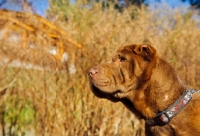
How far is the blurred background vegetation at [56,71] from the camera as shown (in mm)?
4785

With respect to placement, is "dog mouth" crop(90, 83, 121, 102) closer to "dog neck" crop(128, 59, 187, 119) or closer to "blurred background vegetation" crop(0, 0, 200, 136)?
"dog neck" crop(128, 59, 187, 119)

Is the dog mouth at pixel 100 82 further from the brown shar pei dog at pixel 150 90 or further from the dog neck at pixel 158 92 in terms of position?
the dog neck at pixel 158 92

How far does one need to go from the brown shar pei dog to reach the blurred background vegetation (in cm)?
127

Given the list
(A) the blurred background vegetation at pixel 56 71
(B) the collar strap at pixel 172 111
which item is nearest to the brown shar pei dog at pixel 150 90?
(B) the collar strap at pixel 172 111

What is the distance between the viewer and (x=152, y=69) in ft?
12.1

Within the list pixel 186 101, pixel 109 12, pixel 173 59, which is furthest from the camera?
pixel 173 59

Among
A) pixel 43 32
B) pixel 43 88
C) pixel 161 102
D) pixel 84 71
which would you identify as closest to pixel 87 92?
pixel 84 71

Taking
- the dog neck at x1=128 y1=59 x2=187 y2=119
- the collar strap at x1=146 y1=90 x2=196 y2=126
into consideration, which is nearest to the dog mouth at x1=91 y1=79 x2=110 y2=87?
the dog neck at x1=128 y1=59 x2=187 y2=119

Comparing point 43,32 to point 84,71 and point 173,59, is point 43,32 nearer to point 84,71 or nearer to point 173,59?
point 84,71

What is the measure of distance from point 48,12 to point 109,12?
6.21 ft

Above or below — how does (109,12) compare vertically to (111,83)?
above

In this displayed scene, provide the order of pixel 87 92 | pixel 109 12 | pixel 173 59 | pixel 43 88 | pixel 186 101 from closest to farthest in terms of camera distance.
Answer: pixel 186 101 → pixel 43 88 → pixel 87 92 → pixel 109 12 → pixel 173 59

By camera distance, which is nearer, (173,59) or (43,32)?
(43,32)

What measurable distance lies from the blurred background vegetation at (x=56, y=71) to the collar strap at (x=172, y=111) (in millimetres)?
1789
